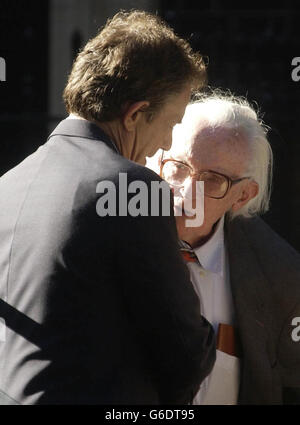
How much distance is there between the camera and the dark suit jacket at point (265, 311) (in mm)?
2686

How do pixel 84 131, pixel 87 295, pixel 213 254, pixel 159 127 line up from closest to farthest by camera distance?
pixel 87 295 < pixel 84 131 < pixel 159 127 < pixel 213 254

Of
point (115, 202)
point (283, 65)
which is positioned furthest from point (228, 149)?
point (283, 65)

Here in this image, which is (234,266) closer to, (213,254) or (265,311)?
(213,254)

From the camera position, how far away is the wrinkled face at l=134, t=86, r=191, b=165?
222 cm

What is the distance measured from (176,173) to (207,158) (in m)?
0.12

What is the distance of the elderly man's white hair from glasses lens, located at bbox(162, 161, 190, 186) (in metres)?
0.18

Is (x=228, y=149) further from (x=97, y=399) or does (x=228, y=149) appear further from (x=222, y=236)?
(x=97, y=399)

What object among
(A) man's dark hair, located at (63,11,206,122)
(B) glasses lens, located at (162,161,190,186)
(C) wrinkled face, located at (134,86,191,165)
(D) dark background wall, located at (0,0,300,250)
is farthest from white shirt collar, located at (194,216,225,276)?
(D) dark background wall, located at (0,0,300,250)

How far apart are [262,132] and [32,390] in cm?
142

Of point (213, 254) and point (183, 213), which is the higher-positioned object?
point (183, 213)

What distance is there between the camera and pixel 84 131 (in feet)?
6.89

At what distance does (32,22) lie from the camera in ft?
22.6

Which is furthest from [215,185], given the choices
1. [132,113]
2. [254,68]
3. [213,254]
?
[254,68]

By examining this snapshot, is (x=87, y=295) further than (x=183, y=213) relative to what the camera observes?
No
